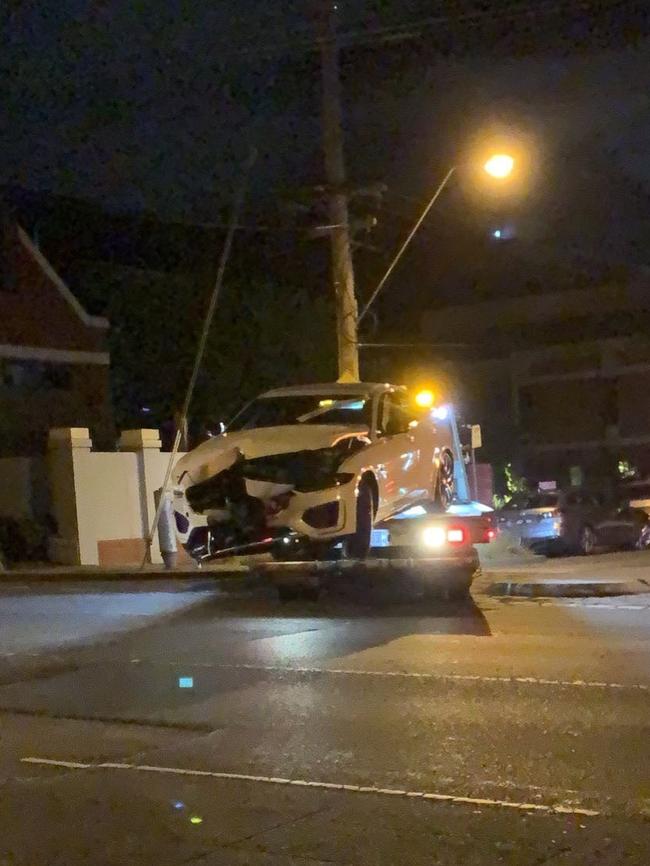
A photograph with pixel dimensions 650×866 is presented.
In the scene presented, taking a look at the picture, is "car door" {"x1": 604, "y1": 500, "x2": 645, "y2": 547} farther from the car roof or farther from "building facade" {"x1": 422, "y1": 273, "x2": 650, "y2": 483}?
the car roof

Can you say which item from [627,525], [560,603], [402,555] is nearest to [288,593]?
[402,555]

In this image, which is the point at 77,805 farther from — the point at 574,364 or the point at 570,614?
the point at 574,364

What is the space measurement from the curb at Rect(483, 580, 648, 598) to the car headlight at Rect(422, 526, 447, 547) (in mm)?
2189

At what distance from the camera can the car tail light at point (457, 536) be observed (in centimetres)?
1409

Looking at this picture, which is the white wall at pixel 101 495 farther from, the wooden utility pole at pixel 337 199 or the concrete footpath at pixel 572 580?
the concrete footpath at pixel 572 580

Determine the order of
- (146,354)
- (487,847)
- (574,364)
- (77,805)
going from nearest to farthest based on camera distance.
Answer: (487,847), (77,805), (146,354), (574,364)

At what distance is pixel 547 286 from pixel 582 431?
737 cm

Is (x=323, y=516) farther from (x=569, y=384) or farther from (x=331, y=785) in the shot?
(x=569, y=384)

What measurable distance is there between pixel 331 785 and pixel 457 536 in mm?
7648

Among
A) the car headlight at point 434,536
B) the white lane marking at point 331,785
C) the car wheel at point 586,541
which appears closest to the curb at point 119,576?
the car headlight at point 434,536

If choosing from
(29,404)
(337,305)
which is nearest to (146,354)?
(29,404)

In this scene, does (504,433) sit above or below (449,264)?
below

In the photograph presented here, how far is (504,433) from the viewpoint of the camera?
42.8 m

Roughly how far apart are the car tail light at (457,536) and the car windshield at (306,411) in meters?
1.68
